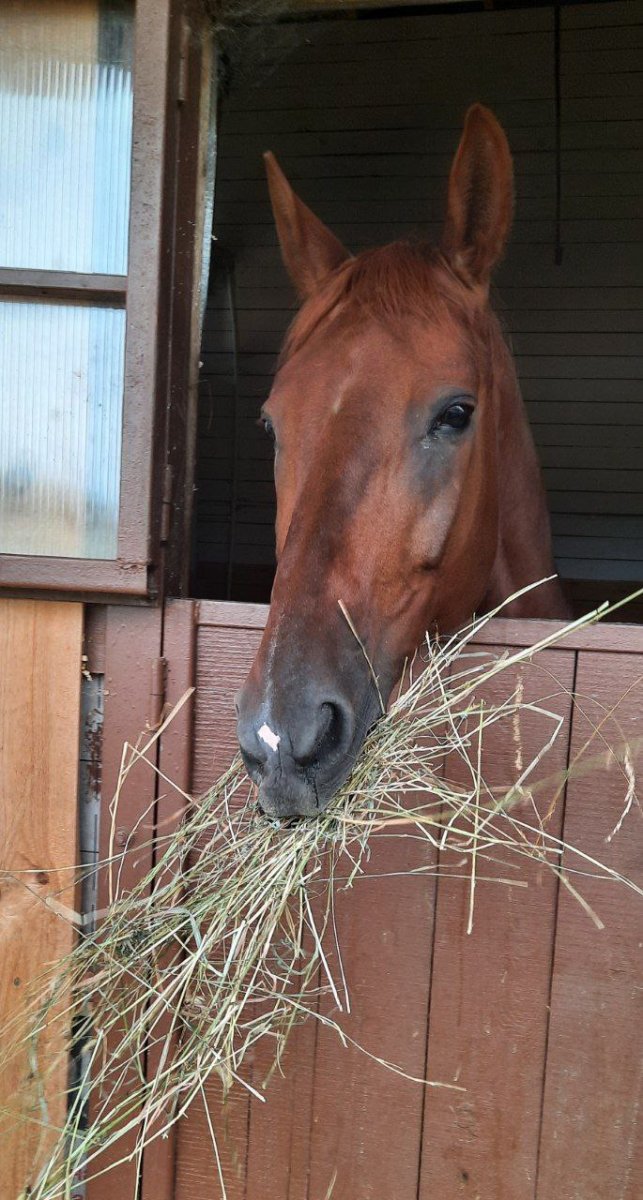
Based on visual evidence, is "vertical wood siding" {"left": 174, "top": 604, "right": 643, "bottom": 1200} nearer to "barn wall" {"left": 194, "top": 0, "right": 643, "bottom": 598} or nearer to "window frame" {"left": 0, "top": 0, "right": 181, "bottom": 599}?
"window frame" {"left": 0, "top": 0, "right": 181, "bottom": 599}

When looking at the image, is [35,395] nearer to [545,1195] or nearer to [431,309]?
[431,309]

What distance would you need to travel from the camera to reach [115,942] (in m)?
1.60

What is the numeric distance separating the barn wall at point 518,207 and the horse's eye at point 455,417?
265cm

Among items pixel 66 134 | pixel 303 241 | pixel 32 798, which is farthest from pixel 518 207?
pixel 32 798

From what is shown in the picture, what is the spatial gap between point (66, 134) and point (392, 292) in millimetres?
841

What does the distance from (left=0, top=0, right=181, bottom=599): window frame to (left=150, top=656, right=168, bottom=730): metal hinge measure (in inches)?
6.1

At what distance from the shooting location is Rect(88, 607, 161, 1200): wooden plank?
1.85 meters

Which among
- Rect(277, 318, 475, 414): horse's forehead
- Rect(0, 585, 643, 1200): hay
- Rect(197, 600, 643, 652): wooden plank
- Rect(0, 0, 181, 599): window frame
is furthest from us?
Rect(0, 0, 181, 599): window frame

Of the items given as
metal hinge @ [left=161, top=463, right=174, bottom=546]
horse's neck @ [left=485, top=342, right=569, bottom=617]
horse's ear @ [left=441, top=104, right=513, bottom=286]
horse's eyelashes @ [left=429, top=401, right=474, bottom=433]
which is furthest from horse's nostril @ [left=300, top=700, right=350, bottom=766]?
horse's ear @ [left=441, top=104, right=513, bottom=286]

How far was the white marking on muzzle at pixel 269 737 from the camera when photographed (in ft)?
4.09

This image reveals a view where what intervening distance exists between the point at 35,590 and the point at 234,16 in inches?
55.7

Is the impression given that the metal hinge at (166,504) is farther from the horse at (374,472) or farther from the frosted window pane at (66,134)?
the frosted window pane at (66,134)

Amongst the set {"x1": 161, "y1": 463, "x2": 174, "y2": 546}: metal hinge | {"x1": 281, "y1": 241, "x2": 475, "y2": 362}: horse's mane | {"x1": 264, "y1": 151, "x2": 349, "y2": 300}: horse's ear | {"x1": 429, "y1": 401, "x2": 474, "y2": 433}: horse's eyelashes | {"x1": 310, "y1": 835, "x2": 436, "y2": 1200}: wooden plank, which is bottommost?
{"x1": 310, "y1": 835, "x2": 436, "y2": 1200}: wooden plank

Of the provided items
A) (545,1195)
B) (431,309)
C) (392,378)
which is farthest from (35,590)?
(545,1195)
